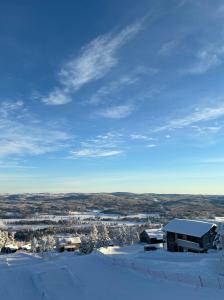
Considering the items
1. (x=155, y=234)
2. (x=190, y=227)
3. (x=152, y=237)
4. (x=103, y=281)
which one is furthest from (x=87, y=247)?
(x=103, y=281)

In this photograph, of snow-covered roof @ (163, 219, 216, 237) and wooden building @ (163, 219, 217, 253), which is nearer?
wooden building @ (163, 219, 217, 253)

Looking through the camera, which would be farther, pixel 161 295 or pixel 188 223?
pixel 188 223

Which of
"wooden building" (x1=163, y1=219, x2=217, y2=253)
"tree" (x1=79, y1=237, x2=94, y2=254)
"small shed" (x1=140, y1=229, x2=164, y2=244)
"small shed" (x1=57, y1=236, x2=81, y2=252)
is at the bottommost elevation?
"small shed" (x1=57, y1=236, x2=81, y2=252)

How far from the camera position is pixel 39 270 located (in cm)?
3175

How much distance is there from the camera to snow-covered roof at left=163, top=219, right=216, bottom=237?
4784 cm

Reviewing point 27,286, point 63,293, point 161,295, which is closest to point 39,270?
point 27,286

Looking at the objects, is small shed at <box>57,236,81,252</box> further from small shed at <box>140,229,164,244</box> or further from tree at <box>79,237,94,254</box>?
small shed at <box>140,229,164,244</box>

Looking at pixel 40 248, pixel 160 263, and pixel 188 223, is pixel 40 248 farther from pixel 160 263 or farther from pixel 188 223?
pixel 160 263

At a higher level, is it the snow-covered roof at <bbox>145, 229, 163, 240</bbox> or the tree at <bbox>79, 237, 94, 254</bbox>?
the snow-covered roof at <bbox>145, 229, 163, 240</bbox>

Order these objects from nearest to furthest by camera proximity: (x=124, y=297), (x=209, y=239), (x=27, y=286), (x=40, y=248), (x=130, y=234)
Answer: (x=124, y=297), (x=27, y=286), (x=209, y=239), (x=40, y=248), (x=130, y=234)

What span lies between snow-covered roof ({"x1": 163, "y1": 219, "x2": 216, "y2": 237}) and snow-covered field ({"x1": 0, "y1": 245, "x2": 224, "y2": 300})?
11.7m

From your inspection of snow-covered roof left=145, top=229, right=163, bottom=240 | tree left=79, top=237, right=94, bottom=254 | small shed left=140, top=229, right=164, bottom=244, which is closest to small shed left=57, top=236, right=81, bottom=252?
tree left=79, top=237, right=94, bottom=254

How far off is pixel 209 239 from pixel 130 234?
135ft

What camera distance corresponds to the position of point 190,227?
164 feet
